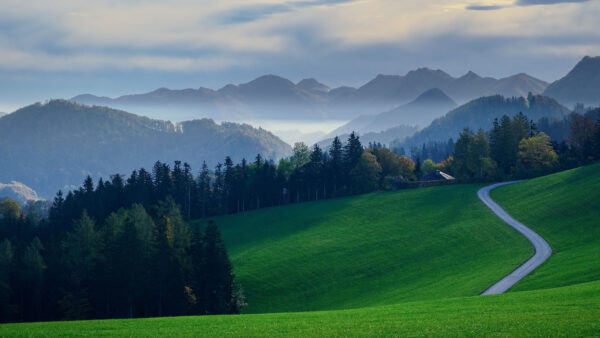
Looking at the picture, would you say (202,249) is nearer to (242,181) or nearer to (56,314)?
(56,314)

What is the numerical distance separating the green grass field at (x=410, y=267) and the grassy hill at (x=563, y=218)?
259 mm

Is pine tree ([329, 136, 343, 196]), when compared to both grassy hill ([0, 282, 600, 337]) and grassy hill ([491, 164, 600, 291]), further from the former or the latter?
grassy hill ([0, 282, 600, 337])

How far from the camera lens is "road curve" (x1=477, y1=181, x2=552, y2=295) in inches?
2090

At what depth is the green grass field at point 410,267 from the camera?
34000 millimetres

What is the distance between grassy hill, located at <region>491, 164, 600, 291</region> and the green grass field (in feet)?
0.85

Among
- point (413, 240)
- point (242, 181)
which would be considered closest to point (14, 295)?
point (413, 240)

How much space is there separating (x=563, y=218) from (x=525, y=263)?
20098 millimetres

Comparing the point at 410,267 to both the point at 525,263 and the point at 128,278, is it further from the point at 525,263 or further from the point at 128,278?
the point at 128,278

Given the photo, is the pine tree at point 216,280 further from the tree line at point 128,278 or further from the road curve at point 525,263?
the road curve at point 525,263

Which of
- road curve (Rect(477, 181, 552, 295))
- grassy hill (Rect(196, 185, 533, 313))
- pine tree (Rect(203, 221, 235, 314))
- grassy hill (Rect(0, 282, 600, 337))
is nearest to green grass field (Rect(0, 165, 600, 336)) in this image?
grassy hill (Rect(0, 282, 600, 337))

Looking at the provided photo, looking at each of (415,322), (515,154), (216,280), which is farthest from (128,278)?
(515,154)

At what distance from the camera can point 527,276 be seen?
182 feet

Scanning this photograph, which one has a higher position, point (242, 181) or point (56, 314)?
point (242, 181)

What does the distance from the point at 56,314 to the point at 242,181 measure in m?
79.6
